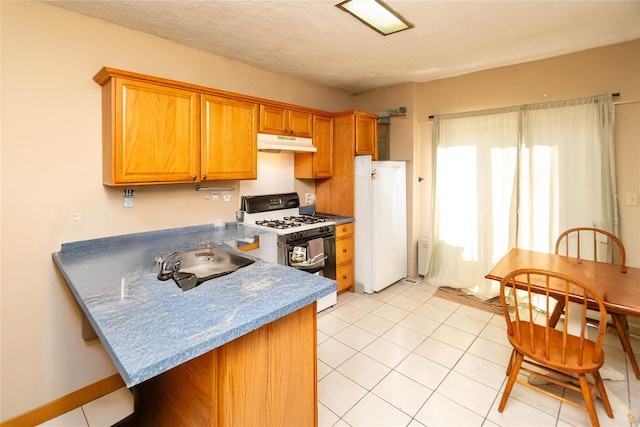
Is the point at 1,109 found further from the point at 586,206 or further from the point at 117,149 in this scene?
the point at 586,206

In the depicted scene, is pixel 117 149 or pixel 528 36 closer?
pixel 117 149

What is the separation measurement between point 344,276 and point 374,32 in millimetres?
2479

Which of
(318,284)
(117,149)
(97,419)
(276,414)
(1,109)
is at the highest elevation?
(1,109)

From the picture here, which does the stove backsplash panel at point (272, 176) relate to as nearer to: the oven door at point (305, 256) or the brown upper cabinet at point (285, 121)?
the brown upper cabinet at point (285, 121)

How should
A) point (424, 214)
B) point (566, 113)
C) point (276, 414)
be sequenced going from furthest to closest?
point (424, 214)
point (566, 113)
point (276, 414)

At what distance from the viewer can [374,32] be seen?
2.48 m

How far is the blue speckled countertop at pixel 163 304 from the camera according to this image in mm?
907

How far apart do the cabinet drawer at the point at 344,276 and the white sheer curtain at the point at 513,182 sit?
1069mm

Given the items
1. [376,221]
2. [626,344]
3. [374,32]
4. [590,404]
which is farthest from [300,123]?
[626,344]

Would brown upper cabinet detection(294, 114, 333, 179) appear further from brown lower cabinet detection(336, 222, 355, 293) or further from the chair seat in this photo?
the chair seat

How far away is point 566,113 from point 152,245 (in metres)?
3.80

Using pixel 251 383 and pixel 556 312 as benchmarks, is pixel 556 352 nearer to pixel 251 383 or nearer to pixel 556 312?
pixel 556 312

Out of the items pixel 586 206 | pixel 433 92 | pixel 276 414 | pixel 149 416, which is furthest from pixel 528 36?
pixel 149 416

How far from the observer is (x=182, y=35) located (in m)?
2.47
